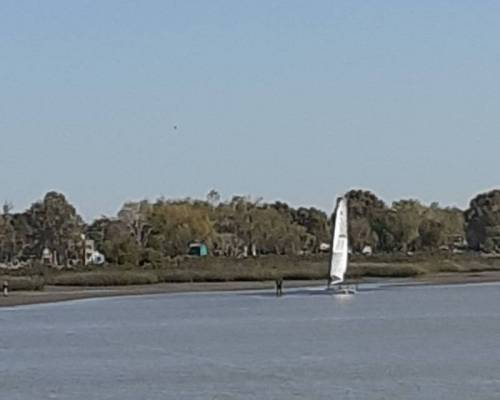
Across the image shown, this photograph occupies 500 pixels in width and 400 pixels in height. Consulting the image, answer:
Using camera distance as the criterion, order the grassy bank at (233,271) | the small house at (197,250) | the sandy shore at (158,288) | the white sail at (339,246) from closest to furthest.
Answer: the sandy shore at (158,288) → the white sail at (339,246) → the grassy bank at (233,271) → the small house at (197,250)

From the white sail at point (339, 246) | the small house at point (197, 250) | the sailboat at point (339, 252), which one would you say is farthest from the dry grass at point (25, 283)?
the small house at point (197, 250)

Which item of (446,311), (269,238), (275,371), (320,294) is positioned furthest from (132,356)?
(269,238)

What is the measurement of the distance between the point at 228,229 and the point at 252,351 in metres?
127

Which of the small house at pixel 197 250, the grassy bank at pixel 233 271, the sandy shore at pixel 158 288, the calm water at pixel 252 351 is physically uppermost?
the small house at pixel 197 250

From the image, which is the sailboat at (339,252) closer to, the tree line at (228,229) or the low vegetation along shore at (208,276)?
the low vegetation along shore at (208,276)

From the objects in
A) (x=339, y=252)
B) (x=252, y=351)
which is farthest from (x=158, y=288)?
(x=252, y=351)

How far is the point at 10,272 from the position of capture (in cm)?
9075

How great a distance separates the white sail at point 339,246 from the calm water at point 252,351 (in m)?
7.30

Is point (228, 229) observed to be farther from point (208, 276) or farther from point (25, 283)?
A: point (25, 283)

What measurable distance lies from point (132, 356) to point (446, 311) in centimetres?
2171

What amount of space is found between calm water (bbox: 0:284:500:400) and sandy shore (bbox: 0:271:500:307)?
568cm

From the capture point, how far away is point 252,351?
115 feet

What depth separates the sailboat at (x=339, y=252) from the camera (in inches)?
2657

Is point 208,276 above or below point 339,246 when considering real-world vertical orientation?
below
